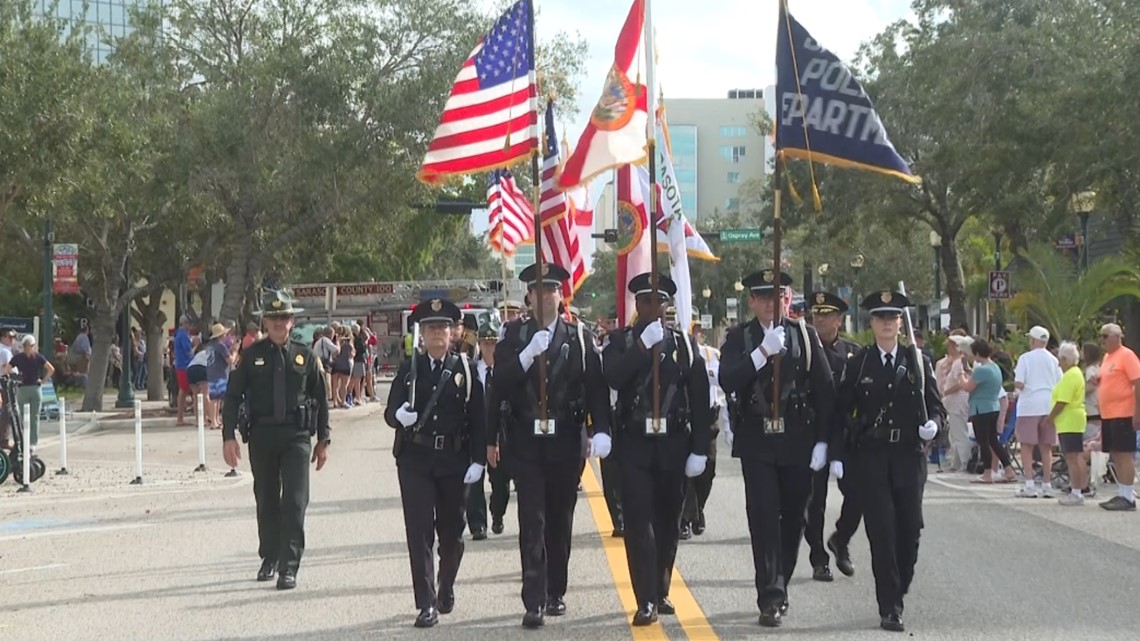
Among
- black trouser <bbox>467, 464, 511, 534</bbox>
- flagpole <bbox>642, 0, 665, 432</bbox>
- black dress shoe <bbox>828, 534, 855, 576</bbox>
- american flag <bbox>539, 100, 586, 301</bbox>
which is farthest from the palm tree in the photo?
flagpole <bbox>642, 0, 665, 432</bbox>

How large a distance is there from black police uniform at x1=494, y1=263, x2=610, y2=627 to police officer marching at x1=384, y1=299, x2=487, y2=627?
0.27m

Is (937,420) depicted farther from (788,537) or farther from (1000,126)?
(1000,126)

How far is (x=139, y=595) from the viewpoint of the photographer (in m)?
9.66

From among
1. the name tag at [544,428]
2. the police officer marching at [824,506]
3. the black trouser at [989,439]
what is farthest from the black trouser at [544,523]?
the black trouser at [989,439]

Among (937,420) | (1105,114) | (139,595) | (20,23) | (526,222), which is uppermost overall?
(20,23)

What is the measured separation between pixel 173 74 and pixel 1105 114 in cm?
1788

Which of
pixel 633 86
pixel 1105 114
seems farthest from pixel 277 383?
pixel 1105 114

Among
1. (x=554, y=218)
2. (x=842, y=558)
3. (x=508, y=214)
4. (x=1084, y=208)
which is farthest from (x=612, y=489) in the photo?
(x=1084, y=208)

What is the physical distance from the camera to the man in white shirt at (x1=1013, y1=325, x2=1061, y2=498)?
15.6m

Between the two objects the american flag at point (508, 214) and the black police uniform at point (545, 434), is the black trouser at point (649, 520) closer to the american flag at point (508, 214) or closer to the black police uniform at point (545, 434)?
the black police uniform at point (545, 434)

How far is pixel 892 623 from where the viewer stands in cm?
810

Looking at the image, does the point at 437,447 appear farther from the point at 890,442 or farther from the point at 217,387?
the point at 217,387

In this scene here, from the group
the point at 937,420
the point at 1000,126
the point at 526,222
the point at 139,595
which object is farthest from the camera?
the point at 1000,126

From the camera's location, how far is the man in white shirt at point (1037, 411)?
15.6 meters
